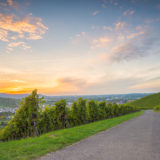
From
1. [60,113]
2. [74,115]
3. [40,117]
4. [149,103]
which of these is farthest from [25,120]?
[149,103]

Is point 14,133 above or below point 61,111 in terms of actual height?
below

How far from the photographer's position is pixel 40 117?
55.8ft

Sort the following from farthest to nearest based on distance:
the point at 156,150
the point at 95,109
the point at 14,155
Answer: the point at 95,109 → the point at 156,150 → the point at 14,155

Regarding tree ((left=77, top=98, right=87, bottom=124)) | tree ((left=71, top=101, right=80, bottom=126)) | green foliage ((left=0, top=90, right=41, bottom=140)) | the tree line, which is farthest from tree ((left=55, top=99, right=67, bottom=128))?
green foliage ((left=0, top=90, right=41, bottom=140))

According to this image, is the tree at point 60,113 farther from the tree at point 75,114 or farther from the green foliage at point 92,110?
the green foliage at point 92,110

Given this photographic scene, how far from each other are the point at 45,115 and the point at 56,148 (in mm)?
11955

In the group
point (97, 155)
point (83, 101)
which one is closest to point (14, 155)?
point (97, 155)

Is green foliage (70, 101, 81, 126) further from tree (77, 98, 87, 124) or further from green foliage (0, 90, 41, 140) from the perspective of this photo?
green foliage (0, 90, 41, 140)

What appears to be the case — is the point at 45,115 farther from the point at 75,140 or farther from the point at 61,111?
the point at 75,140

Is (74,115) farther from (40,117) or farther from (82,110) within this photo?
(40,117)

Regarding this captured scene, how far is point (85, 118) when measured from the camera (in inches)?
966

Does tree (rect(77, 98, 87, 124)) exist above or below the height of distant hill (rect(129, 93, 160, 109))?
above

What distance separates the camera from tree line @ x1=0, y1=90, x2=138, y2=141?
13.9 m

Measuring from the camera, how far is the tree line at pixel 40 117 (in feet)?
45.5
